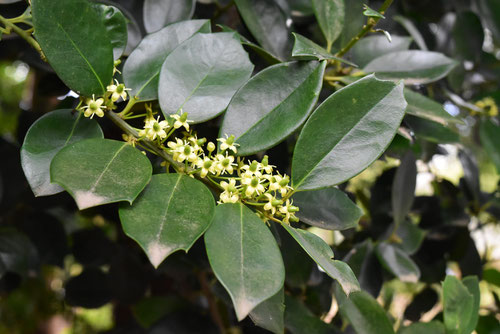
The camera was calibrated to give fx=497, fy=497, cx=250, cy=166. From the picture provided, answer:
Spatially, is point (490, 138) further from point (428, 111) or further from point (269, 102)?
point (269, 102)

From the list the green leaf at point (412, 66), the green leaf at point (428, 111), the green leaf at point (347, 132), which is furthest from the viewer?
the green leaf at point (412, 66)

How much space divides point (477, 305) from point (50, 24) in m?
0.65

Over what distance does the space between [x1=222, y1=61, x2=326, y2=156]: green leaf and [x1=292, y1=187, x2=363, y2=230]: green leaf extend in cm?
11

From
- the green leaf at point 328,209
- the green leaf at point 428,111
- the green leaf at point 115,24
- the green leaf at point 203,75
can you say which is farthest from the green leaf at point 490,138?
the green leaf at point 115,24

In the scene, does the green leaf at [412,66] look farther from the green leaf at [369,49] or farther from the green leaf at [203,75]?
the green leaf at [203,75]

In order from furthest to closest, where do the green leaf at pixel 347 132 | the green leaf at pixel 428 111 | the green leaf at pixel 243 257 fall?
the green leaf at pixel 428 111
the green leaf at pixel 347 132
the green leaf at pixel 243 257

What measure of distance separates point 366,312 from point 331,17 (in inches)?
16.5

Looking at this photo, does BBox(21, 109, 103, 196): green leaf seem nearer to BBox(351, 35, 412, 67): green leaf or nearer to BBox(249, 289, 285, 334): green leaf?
BBox(249, 289, 285, 334): green leaf

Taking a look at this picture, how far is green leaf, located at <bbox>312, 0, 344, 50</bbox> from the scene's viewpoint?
0.68m

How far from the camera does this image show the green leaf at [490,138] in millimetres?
1001

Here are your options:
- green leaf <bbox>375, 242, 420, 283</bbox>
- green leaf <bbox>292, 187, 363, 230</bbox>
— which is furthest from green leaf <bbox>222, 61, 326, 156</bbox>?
green leaf <bbox>375, 242, 420, 283</bbox>

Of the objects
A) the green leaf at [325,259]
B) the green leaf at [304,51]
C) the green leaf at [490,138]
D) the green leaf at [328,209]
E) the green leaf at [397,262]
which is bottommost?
the green leaf at [397,262]

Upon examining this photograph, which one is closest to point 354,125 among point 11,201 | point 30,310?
point 11,201

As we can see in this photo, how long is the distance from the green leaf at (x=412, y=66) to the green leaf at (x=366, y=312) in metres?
0.32
